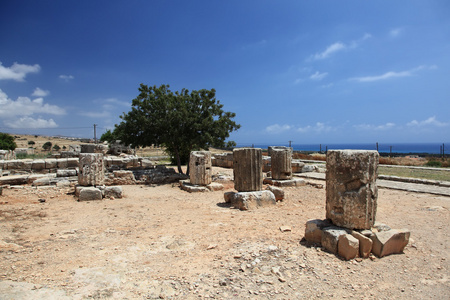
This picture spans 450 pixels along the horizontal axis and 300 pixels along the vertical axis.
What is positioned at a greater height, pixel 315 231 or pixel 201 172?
pixel 201 172

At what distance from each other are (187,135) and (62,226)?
7426 millimetres

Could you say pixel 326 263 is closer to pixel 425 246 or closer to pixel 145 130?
pixel 425 246

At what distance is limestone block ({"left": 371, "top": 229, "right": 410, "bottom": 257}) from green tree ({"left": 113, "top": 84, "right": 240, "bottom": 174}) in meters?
8.70

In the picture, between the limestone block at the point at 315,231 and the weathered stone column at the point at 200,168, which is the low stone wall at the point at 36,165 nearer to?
the weathered stone column at the point at 200,168

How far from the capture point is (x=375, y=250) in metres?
4.34

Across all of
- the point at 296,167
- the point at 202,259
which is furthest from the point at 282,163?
the point at 202,259

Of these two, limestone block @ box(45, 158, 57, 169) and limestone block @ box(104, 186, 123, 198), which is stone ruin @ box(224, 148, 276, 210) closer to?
limestone block @ box(104, 186, 123, 198)

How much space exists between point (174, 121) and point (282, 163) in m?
5.29

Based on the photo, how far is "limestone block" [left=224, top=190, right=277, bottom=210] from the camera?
748 cm

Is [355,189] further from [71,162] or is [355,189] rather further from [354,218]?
[71,162]

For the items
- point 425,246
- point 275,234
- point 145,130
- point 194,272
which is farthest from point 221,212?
point 145,130

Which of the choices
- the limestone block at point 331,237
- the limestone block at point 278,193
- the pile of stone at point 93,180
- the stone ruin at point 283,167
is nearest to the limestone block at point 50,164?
the pile of stone at point 93,180

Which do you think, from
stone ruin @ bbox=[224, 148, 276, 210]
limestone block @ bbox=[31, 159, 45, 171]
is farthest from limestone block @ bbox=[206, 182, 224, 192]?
limestone block @ bbox=[31, 159, 45, 171]

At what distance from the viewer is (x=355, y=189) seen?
180 inches
